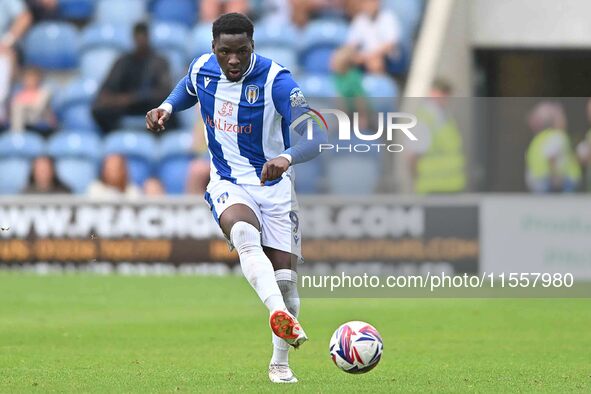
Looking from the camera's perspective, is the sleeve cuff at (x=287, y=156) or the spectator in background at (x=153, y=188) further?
the spectator in background at (x=153, y=188)

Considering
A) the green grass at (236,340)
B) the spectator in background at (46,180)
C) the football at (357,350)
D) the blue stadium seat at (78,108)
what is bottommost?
the green grass at (236,340)

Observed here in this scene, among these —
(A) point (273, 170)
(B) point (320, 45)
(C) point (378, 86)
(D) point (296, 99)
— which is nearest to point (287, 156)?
(A) point (273, 170)

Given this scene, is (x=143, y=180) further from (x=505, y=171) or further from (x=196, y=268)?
(x=505, y=171)

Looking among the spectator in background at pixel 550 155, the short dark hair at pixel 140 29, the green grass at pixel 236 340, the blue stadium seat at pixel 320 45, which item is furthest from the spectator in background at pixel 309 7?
the green grass at pixel 236 340

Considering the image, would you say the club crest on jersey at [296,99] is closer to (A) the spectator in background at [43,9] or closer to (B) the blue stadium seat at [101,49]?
(B) the blue stadium seat at [101,49]

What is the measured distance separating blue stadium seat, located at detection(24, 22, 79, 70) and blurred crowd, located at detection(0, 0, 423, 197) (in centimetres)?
2

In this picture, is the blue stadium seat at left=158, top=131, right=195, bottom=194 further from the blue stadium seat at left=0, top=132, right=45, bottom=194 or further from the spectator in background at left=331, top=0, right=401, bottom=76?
the spectator in background at left=331, top=0, right=401, bottom=76

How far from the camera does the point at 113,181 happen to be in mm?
18391

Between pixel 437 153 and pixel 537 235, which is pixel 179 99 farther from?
pixel 537 235

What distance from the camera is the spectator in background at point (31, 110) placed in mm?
19672

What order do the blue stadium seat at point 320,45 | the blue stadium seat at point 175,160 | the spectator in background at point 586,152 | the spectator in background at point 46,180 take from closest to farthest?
the spectator in background at point 586,152 → the spectator in background at point 46,180 → the blue stadium seat at point 175,160 → the blue stadium seat at point 320,45

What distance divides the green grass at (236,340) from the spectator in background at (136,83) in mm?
3502

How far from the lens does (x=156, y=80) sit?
19016mm


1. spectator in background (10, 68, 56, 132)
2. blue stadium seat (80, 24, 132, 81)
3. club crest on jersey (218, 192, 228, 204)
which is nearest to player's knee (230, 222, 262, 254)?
club crest on jersey (218, 192, 228, 204)
